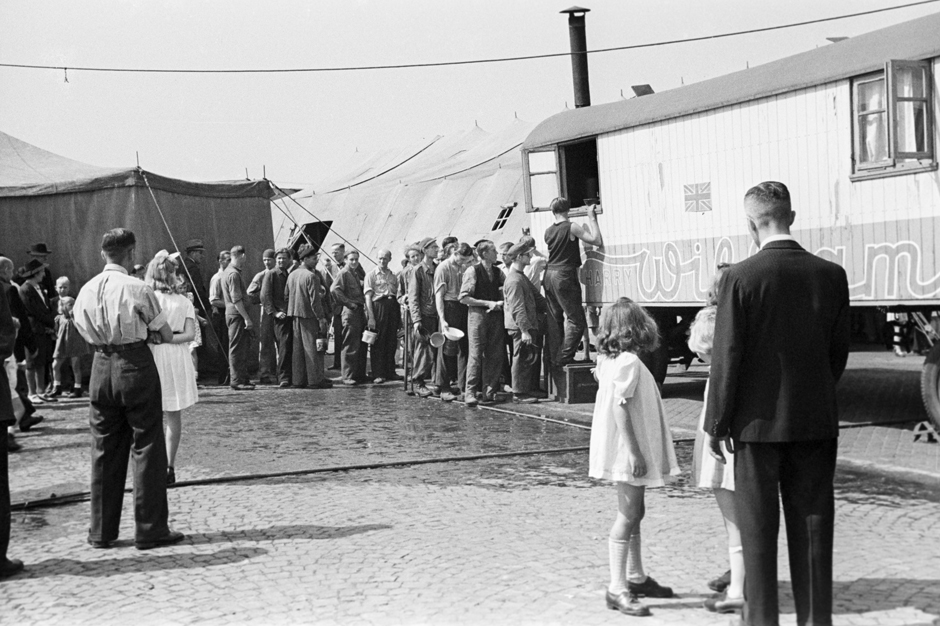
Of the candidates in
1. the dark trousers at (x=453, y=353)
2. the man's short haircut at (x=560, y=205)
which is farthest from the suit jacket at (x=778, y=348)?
the dark trousers at (x=453, y=353)

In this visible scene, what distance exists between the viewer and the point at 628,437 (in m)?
4.96

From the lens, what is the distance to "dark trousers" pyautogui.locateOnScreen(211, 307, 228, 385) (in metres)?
16.5

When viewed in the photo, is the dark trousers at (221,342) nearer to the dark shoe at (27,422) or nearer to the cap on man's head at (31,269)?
the cap on man's head at (31,269)

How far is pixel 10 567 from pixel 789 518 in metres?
4.04

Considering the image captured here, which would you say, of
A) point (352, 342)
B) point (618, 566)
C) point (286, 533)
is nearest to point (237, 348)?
point (352, 342)

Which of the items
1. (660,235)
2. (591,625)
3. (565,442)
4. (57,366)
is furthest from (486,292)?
(591,625)

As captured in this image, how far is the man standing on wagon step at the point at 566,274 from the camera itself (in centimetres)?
1306

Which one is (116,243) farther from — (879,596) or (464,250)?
(464,250)

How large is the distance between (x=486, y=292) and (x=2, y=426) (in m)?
7.65

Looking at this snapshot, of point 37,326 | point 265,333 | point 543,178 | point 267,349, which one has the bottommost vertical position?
point 267,349

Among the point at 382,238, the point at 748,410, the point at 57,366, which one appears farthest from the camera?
the point at 382,238

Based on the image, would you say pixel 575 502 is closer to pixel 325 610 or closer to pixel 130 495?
pixel 325 610

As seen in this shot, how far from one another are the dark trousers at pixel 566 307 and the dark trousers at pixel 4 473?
7858 mm

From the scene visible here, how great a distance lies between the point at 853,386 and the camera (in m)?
13.7
